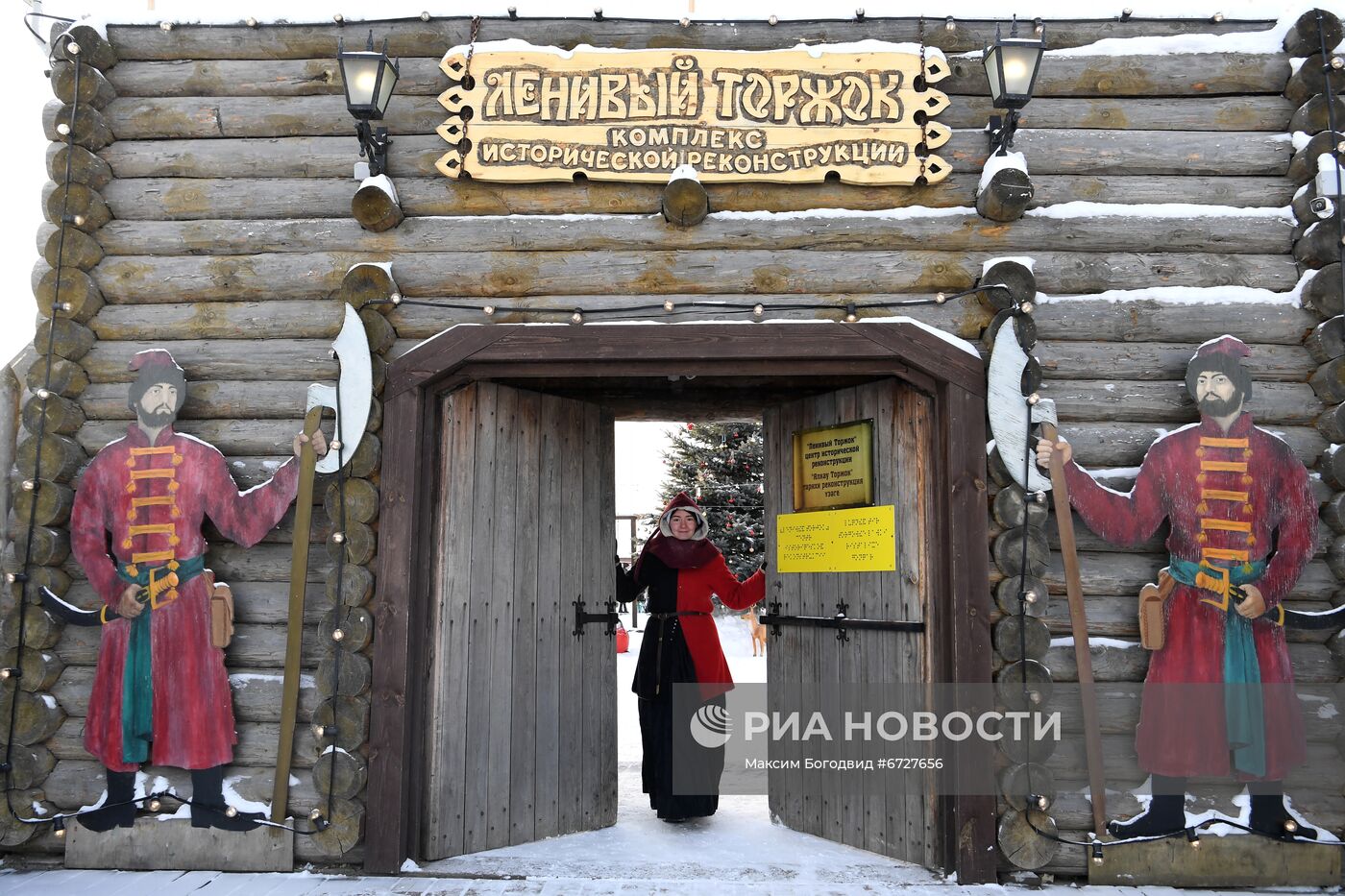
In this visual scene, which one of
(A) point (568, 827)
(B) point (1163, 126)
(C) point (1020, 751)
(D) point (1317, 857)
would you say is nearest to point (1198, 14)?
(B) point (1163, 126)

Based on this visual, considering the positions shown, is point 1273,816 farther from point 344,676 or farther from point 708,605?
point 344,676

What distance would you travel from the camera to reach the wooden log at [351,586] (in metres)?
4.62

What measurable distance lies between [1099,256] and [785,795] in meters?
3.50

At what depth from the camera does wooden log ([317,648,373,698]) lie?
4582mm

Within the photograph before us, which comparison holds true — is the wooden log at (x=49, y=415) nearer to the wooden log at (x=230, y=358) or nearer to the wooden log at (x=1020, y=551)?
the wooden log at (x=230, y=358)

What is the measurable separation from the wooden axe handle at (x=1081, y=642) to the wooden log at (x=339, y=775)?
11.2 ft

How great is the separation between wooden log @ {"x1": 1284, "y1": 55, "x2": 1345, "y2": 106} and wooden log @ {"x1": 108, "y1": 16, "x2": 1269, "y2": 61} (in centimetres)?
32

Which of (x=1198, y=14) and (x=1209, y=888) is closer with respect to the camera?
(x=1209, y=888)

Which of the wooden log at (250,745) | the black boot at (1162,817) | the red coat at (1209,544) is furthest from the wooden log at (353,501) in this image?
the black boot at (1162,817)

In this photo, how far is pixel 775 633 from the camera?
5914 millimetres

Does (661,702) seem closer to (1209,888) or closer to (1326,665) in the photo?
(1209,888)

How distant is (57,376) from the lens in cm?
486

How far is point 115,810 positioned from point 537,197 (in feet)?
12.0

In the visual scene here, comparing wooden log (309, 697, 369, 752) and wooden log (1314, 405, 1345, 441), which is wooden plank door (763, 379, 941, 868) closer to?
wooden log (1314, 405, 1345, 441)
